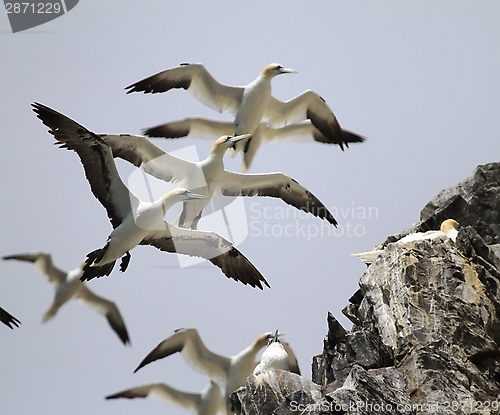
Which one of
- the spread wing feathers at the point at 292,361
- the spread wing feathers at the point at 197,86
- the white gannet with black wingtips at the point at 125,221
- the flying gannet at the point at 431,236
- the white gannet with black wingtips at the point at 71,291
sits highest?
the spread wing feathers at the point at 197,86

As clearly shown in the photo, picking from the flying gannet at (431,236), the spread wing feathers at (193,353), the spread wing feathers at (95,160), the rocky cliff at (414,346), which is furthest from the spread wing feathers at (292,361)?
the spread wing feathers at (95,160)

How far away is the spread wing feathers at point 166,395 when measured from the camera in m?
14.1

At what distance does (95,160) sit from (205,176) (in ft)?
13.6

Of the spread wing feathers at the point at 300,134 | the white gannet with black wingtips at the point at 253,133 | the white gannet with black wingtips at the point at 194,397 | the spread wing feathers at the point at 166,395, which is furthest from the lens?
the spread wing feathers at the point at 300,134

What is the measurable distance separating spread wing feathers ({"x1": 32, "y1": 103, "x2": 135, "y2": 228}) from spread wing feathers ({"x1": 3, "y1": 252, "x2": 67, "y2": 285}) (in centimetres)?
687

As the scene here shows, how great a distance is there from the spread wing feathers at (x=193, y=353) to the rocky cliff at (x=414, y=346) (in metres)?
3.68

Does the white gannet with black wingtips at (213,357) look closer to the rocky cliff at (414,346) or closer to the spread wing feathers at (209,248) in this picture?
the spread wing feathers at (209,248)

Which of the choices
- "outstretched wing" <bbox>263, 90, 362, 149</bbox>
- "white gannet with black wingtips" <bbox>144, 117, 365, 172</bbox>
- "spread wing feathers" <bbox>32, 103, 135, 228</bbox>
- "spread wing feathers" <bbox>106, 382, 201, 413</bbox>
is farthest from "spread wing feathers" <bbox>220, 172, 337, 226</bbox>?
"spread wing feathers" <bbox>32, 103, 135, 228</bbox>

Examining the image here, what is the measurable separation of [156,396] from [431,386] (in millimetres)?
7005

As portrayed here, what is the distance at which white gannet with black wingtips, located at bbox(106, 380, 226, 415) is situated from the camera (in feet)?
46.7

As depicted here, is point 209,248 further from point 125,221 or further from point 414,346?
point 414,346

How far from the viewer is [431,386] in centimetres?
820

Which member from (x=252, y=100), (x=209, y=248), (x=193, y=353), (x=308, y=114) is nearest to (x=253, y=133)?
(x=252, y=100)

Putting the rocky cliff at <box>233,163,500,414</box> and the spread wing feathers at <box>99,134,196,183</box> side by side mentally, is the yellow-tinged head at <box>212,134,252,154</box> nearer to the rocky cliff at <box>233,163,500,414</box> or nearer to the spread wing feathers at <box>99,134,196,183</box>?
the spread wing feathers at <box>99,134,196,183</box>
